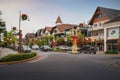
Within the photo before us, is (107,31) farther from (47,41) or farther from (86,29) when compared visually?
(47,41)

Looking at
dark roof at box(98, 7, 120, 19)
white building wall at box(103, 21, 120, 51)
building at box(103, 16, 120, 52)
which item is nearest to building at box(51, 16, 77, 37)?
dark roof at box(98, 7, 120, 19)

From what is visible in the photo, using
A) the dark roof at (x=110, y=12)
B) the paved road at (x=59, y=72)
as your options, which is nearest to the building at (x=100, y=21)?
the dark roof at (x=110, y=12)

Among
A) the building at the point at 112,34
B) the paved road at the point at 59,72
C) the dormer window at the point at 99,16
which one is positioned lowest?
the paved road at the point at 59,72

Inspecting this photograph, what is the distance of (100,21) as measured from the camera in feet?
196

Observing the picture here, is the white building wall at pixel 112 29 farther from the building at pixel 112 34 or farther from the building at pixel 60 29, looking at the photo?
the building at pixel 60 29

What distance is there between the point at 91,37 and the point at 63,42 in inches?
656

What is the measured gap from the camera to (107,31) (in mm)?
52344

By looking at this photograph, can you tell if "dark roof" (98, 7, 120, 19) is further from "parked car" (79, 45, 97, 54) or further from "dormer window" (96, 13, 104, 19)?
"parked car" (79, 45, 97, 54)

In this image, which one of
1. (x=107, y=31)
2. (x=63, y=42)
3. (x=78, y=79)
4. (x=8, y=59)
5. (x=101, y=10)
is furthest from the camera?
(x=63, y=42)

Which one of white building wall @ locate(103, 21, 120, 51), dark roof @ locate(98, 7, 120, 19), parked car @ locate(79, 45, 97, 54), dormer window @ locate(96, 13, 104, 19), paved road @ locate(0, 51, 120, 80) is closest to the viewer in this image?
paved road @ locate(0, 51, 120, 80)

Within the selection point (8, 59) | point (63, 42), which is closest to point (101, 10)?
point (63, 42)

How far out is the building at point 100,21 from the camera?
57.6m

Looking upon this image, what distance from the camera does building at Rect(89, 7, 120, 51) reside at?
57.6 m

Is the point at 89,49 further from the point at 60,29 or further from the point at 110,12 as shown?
the point at 60,29
